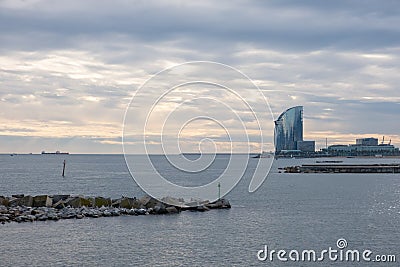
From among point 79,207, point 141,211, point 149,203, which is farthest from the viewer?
point 149,203

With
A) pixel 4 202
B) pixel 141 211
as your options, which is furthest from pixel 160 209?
pixel 4 202

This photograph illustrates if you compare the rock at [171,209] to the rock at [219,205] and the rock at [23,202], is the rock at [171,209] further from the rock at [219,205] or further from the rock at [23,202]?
the rock at [23,202]

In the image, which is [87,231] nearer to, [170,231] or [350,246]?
[170,231]

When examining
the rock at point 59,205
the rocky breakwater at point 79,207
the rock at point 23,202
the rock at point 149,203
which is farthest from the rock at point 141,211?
the rock at point 23,202

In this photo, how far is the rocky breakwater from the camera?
42.6 metres

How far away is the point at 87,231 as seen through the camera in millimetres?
37281

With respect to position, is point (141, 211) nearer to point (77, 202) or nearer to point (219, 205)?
→ point (77, 202)

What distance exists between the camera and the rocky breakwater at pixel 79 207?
4256cm

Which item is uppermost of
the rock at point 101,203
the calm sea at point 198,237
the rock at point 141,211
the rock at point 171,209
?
the rock at point 101,203

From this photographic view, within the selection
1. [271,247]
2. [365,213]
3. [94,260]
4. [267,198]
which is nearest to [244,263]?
[271,247]

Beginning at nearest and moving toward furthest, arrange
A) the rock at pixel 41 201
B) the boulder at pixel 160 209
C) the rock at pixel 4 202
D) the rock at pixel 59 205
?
the boulder at pixel 160 209
the rock at pixel 59 205
the rock at pixel 41 201
the rock at pixel 4 202

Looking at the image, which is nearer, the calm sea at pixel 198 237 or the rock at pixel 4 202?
the calm sea at pixel 198 237

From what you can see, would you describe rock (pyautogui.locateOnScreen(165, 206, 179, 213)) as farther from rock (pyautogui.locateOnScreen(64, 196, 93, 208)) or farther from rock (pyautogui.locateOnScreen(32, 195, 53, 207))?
rock (pyautogui.locateOnScreen(32, 195, 53, 207))

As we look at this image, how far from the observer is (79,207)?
46625 mm
